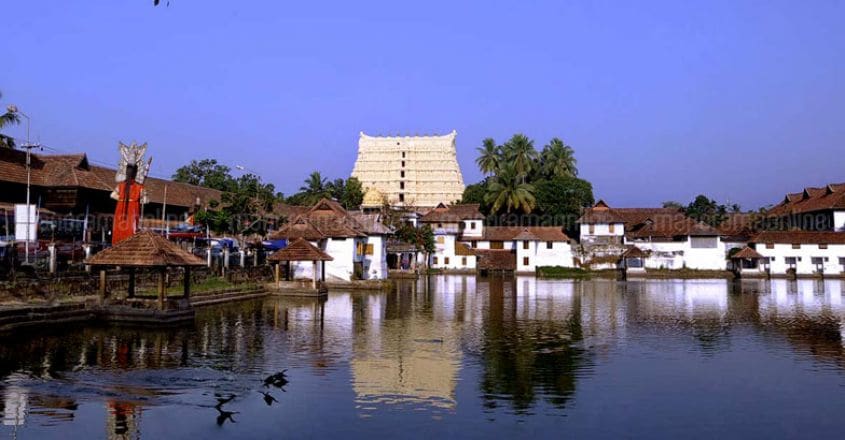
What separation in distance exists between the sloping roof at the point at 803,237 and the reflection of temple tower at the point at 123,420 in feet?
199

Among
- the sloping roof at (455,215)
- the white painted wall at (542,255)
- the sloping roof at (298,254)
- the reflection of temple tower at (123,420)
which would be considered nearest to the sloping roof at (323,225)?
the sloping roof at (298,254)

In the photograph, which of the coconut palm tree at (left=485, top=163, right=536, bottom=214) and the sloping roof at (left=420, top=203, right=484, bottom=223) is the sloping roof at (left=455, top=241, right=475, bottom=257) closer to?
the sloping roof at (left=420, top=203, right=484, bottom=223)

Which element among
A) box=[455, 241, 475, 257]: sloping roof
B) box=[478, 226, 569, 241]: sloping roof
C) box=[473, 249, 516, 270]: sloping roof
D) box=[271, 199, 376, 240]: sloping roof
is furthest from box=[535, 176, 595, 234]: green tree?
box=[271, 199, 376, 240]: sloping roof

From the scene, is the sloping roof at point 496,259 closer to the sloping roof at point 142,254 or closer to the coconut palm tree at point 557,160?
the coconut palm tree at point 557,160

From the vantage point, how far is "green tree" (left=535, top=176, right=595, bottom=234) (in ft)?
264

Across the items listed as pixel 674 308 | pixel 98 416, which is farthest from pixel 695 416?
pixel 674 308

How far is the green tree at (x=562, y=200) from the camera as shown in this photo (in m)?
80.6

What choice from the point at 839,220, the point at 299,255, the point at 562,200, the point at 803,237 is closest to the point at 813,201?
the point at 839,220

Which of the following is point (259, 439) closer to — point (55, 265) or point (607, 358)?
point (607, 358)

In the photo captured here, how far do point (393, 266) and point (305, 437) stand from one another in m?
54.0

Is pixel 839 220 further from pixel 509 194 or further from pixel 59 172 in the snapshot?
pixel 59 172

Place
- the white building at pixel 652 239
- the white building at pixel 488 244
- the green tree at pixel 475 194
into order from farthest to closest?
the green tree at pixel 475 194, the white building at pixel 488 244, the white building at pixel 652 239

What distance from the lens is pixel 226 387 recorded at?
16.2m

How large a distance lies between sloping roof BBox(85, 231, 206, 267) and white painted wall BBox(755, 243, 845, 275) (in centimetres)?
5352
